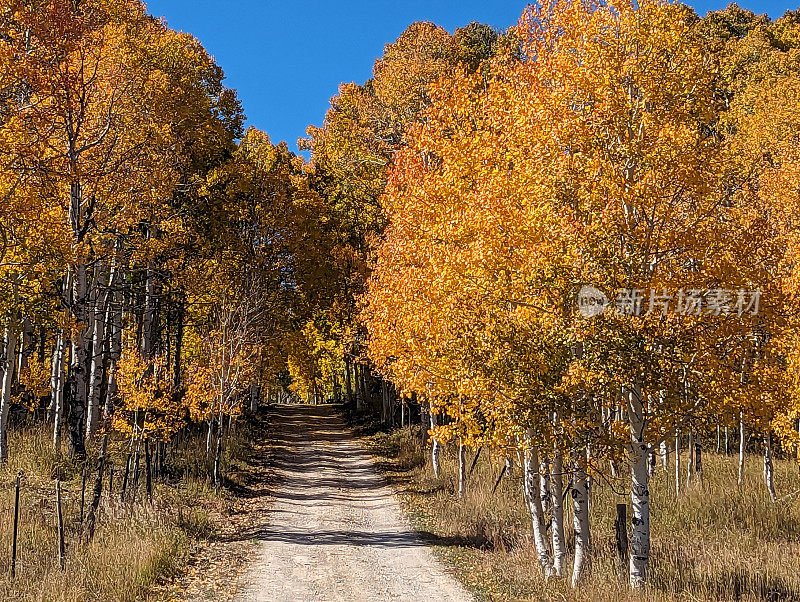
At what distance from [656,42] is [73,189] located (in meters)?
11.9

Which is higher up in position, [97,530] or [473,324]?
[473,324]

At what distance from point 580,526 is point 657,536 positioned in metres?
4.66

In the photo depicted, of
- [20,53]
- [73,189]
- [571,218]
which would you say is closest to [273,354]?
[73,189]

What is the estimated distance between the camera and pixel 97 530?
42.8 feet

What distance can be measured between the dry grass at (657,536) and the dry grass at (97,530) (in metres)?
5.17

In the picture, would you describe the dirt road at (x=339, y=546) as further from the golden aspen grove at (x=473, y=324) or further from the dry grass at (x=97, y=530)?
the dry grass at (x=97, y=530)

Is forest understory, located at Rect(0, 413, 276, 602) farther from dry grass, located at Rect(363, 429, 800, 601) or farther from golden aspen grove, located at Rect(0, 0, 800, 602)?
dry grass, located at Rect(363, 429, 800, 601)

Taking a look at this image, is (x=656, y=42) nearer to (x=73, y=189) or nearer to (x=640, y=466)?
(x=640, y=466)

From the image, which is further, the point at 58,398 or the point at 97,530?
the point at 58,398

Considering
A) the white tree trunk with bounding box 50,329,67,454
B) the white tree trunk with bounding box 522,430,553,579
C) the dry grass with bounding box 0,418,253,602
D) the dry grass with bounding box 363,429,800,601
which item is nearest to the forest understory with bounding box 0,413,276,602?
the dry grass with bounding box 0,418,253,602

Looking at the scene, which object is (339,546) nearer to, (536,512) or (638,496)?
(536,512)

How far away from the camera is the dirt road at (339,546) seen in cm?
1100

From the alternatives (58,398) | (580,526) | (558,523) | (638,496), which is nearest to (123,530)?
(58,398)

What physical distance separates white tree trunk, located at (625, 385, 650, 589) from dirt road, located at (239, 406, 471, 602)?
8.77 feet
